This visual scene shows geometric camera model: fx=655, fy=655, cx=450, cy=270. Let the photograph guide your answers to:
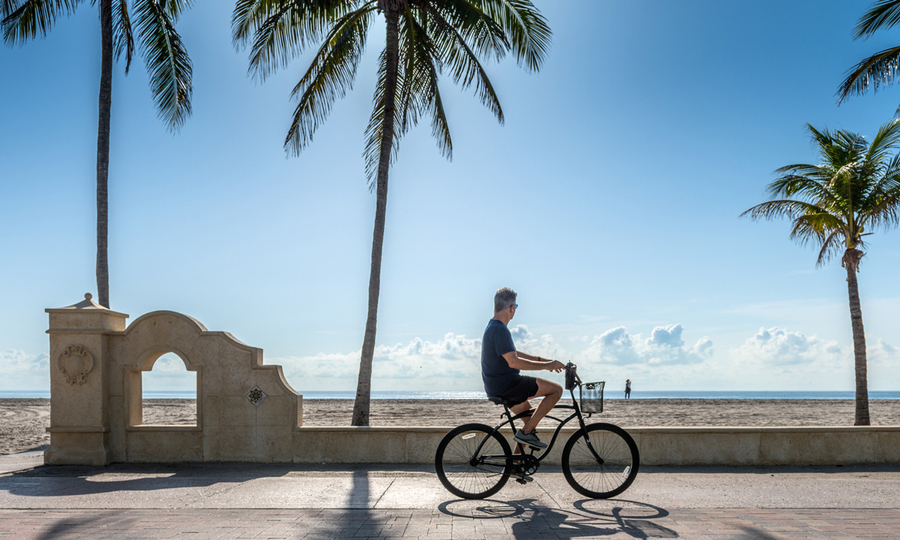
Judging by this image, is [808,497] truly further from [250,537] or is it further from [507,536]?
[250,537]

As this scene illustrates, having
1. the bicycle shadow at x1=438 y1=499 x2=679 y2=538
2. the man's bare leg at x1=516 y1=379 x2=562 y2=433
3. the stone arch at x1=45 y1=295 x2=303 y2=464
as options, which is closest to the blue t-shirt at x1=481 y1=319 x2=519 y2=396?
the man's bare leg at x1=516 y1=379 x2=562 y2=433

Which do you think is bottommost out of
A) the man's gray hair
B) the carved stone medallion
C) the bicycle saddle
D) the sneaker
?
the sneaker

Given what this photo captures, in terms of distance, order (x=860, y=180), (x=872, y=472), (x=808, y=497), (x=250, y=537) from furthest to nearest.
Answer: (x=860, y=180)
(x=872, y=472)
(x=808, y=497)
(x=250, y=537)

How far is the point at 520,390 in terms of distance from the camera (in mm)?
6250

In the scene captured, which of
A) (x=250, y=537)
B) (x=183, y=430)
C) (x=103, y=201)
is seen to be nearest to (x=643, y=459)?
(x=250, y=537)

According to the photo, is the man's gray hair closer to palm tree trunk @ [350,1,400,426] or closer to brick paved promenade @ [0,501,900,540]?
brick paved promenade @ [0,501,900,540]

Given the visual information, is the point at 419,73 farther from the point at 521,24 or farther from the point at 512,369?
the point at 512,369

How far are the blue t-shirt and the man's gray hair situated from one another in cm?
13

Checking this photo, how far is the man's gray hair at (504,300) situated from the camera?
21.1 ft

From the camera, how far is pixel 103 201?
1388 cm

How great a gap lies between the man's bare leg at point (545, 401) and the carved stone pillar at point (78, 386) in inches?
242

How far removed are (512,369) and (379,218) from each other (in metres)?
Answer: 6.73

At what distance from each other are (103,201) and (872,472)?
1444 cm

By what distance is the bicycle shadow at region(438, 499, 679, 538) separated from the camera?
5.02 m
